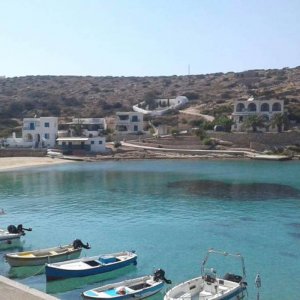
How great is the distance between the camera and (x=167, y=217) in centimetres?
4072

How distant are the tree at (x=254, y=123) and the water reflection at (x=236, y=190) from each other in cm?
3631

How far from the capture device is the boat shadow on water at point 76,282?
2497 cm

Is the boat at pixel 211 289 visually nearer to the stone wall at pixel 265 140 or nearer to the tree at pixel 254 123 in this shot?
the stone wall at pixel 265 140

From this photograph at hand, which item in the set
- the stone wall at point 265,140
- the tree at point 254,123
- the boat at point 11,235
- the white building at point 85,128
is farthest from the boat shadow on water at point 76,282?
the white building at point 85,128

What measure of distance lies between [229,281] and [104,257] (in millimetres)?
7393

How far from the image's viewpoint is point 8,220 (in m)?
40.7

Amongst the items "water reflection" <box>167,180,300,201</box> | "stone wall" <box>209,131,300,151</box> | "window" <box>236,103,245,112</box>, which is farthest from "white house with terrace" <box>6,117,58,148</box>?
"water reflection" <box>167,180,300,201</box>

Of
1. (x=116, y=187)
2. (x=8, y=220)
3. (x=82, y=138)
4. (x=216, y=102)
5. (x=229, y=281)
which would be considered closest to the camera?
(x=229, y=281)

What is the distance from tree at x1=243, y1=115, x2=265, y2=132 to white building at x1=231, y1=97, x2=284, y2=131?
6.27m

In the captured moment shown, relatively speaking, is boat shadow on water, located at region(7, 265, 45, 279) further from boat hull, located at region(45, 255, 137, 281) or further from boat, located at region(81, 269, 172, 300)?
boat, located at region(81, 269, 172, 300)

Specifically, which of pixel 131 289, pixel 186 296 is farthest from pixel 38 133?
pixel 186 296

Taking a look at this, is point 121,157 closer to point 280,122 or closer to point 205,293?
point 280,122

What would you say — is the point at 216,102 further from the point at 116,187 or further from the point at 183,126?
the point at 116,187

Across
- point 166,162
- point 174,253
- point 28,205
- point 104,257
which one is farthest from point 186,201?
point 166,162
